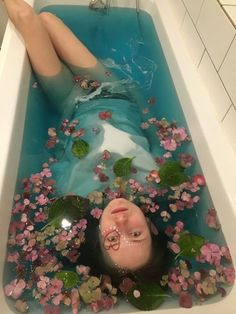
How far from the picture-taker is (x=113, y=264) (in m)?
1.06

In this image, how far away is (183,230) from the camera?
1213 mm

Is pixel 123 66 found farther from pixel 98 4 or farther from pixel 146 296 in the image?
pixel 146 296

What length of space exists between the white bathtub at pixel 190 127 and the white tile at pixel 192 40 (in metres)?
0.03

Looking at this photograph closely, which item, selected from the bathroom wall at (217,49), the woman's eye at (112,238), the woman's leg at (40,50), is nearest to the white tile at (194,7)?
the bathroom wall at (217,49)

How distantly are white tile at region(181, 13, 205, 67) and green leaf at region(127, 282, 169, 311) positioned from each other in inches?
37.1

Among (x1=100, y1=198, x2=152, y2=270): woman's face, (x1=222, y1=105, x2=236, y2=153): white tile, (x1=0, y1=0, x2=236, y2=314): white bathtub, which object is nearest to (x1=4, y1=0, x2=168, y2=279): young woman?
(x1=100, y1=198, x2=152, y2=270): woman's face

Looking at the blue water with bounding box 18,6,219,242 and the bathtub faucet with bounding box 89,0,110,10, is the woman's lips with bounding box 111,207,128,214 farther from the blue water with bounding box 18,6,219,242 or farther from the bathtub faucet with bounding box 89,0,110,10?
the bathtub faucet with bounding box 89,0,110,10

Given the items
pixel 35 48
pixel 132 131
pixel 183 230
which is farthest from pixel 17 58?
pixel 183 230

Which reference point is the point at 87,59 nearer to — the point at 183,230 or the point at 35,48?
the point at 35,48

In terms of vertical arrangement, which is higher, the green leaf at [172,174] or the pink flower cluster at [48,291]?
the green leaf at [172,174]

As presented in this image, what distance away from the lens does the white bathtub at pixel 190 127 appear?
3.55 ft

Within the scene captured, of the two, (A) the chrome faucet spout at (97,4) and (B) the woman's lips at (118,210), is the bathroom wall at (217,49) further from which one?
(A) the chrome faucet spout at (97,4)

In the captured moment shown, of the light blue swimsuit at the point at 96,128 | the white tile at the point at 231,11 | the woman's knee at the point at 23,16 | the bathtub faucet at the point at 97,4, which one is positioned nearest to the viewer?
the white tile at the point at 231,11

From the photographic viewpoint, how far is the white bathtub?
108 cm
